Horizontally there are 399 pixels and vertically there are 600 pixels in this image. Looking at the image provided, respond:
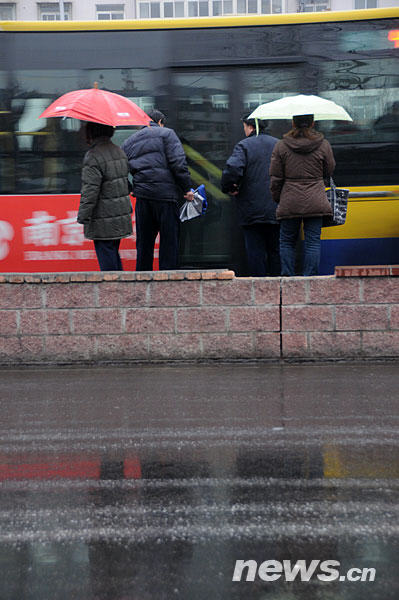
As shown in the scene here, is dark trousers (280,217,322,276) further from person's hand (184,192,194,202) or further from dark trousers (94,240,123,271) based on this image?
dark trousers (94,240,123,271)

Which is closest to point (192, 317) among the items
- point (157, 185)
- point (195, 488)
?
point (157, 185)

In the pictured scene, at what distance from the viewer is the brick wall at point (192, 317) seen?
7.89 m

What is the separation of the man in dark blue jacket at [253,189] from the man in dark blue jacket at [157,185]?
1.63 feet

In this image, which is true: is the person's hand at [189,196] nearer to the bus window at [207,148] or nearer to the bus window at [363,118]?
Answer: the bus window at [207,148]

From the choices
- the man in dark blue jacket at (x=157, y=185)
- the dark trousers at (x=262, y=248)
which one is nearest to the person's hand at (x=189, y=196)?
the man in dark blue jacket at (x=157, y=185)

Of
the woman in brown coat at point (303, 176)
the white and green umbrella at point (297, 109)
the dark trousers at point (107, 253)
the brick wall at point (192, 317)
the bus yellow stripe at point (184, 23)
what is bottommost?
the brick wall at point (192, 317)

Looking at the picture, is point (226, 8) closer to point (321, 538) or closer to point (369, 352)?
point (369, 352)

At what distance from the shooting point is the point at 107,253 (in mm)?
8656

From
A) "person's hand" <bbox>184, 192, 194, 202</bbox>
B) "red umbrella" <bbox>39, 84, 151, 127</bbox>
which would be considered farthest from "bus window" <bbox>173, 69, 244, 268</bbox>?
"red umbrella" <bbox>39, 84, 151, 127</bbox>

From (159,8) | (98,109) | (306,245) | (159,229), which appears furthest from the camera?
(159,8)

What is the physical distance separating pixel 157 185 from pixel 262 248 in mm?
1286

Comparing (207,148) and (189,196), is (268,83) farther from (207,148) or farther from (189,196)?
(189,196)

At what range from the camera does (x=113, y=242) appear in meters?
8.70

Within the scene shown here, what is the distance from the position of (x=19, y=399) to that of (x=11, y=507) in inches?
105
